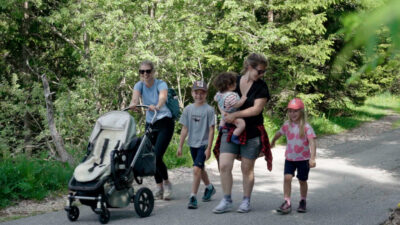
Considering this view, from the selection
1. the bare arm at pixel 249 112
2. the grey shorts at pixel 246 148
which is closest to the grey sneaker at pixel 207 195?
the grey shorts at pixel 246 148

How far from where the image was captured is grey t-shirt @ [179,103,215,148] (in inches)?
277

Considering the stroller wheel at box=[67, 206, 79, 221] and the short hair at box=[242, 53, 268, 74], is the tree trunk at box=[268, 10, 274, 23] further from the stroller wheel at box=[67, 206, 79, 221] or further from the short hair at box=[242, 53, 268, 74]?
the stroller wheel at box=[67, 206, 79, 221]

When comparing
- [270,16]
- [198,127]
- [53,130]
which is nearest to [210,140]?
[198,127]

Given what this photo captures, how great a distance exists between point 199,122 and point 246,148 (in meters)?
0.91

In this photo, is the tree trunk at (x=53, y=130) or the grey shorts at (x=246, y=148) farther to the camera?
the tree trunk at (x=53, y=130)

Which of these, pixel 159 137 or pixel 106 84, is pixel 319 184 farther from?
pixel 106 84

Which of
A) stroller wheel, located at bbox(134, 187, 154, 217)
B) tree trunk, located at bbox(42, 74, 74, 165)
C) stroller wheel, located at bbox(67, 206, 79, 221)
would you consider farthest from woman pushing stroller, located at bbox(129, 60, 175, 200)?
tree trunk, located at bbox(42, 74, 74, 165)

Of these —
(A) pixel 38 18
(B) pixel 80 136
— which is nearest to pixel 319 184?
(B) pixel 80 136

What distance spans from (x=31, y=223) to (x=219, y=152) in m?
2.47

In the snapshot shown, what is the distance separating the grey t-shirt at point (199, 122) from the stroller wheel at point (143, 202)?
3.37 feet

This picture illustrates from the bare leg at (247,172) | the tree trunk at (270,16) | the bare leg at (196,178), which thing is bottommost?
the bare leg at (196,178)

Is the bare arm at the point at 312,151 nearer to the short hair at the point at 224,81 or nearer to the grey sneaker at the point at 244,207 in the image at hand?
the grey sneaker at the point at 244,207

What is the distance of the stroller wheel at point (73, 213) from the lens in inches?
242

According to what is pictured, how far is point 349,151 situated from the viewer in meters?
13.1
